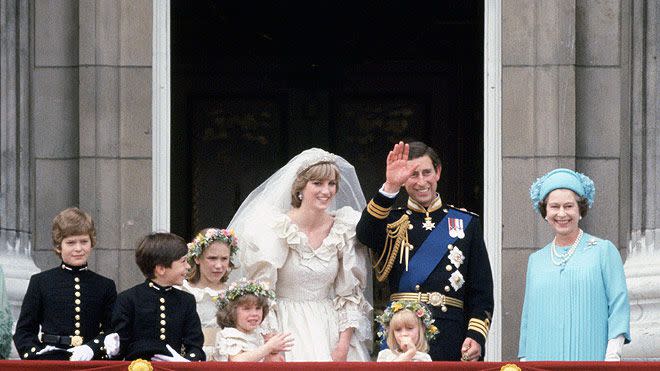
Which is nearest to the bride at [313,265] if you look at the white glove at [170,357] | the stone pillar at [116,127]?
the white glove at [170,357]

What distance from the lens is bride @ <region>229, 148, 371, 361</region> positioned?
1081 centimetres

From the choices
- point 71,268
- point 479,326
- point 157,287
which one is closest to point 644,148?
point 479,326

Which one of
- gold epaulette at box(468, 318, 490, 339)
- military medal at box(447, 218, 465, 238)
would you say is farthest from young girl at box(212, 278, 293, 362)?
military medal at box(447, 218, 465, 238)

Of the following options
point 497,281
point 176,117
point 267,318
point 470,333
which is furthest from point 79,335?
point 176,117

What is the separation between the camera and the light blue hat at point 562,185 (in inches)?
403

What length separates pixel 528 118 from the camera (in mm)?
12500

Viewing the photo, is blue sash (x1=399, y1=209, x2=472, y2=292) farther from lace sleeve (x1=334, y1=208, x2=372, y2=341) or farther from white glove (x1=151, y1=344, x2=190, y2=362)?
white glove (x1=151, y1=344, x2=190, y2=362)

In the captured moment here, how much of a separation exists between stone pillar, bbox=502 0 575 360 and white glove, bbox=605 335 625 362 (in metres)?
2.42

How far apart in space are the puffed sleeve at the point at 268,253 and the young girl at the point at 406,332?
82cm

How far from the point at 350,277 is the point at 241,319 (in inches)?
32.2

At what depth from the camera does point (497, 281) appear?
1246 cm

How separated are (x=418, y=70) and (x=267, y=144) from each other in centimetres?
134

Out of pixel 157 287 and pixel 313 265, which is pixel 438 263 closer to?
pixel 313 265

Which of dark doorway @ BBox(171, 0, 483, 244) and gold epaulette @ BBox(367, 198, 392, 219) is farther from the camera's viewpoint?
dark doorway @ BBox(171, 0, 483, 244)
